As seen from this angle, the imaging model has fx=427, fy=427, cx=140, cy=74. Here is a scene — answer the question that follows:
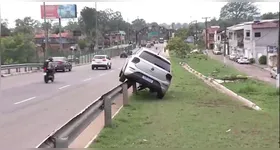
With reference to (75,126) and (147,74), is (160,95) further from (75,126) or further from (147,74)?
(75,126)

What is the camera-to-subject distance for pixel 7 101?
1410 cm

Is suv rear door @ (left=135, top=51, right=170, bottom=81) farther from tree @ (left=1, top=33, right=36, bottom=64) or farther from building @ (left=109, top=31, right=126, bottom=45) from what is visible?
building @ (left=109, top=31, right=126, bottom=45)

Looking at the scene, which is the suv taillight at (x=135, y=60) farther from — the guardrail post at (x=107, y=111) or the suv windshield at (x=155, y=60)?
the guardrail post at (x=107, y=111)

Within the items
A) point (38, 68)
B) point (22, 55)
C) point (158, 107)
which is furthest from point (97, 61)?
point (158, 107)

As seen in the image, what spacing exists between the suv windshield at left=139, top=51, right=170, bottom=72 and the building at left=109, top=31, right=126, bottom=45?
8794 cm

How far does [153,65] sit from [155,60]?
59 cm

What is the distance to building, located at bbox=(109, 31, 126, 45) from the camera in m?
102

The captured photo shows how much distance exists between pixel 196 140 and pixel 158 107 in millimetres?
5103

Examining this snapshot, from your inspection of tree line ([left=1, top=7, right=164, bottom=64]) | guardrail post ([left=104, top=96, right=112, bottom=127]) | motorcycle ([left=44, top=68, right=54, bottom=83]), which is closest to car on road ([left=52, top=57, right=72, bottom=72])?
tree line ([left=1, top=7, right=164, bottom=64])

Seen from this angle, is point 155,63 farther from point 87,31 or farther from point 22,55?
point 87,31

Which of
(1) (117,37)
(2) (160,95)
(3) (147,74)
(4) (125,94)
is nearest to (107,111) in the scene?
(4) (125,94)

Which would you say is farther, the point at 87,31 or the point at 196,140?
the point at 87,31

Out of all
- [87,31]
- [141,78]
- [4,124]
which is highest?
[87,31]

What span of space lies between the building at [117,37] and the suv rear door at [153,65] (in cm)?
8806
